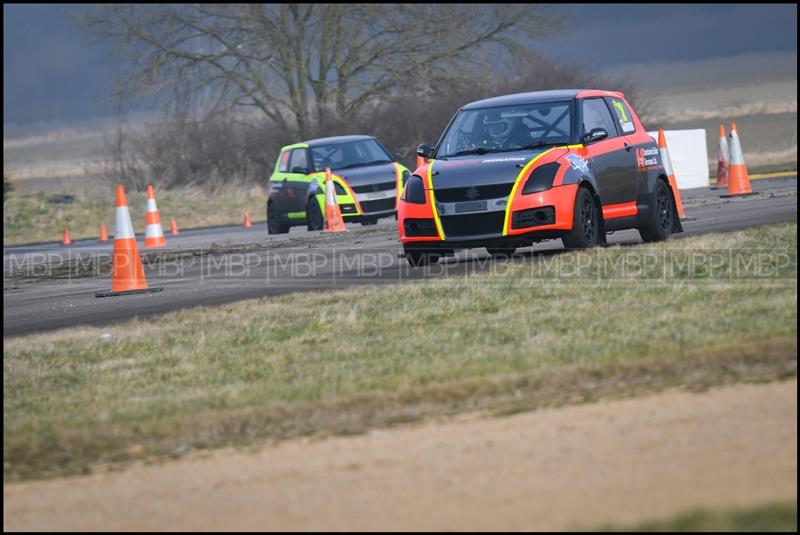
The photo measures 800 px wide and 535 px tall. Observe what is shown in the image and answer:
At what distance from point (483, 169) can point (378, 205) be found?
10315mm

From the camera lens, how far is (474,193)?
13531 mm

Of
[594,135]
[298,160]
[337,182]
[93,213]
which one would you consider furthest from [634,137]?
[93,213]

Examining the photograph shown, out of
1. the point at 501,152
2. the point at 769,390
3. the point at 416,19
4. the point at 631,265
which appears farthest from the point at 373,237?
the point at 416,19

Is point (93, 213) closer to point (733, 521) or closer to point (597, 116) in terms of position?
point (597, 116)

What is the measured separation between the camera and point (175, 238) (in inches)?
1094

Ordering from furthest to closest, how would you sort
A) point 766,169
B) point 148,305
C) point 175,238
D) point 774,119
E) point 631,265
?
point 774,119, point 766,169, point 175,238, point 148,305, point 631,265

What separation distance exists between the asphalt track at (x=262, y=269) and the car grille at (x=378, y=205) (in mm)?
564

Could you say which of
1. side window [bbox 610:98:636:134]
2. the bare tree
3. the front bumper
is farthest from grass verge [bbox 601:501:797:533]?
the bare tree

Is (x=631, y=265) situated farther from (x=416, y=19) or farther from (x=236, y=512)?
(x=416, y=19)

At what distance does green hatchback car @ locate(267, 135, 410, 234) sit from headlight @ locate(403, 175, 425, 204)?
31.0 ft

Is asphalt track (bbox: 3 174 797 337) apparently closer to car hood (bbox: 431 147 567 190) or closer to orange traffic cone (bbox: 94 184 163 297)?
orange traffic cone (bbox: 94 184 163 297)

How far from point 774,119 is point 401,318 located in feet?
272

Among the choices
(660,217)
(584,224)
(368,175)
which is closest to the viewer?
(584,224)

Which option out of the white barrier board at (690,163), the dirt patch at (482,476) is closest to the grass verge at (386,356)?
the dirt patch at (482,476)
